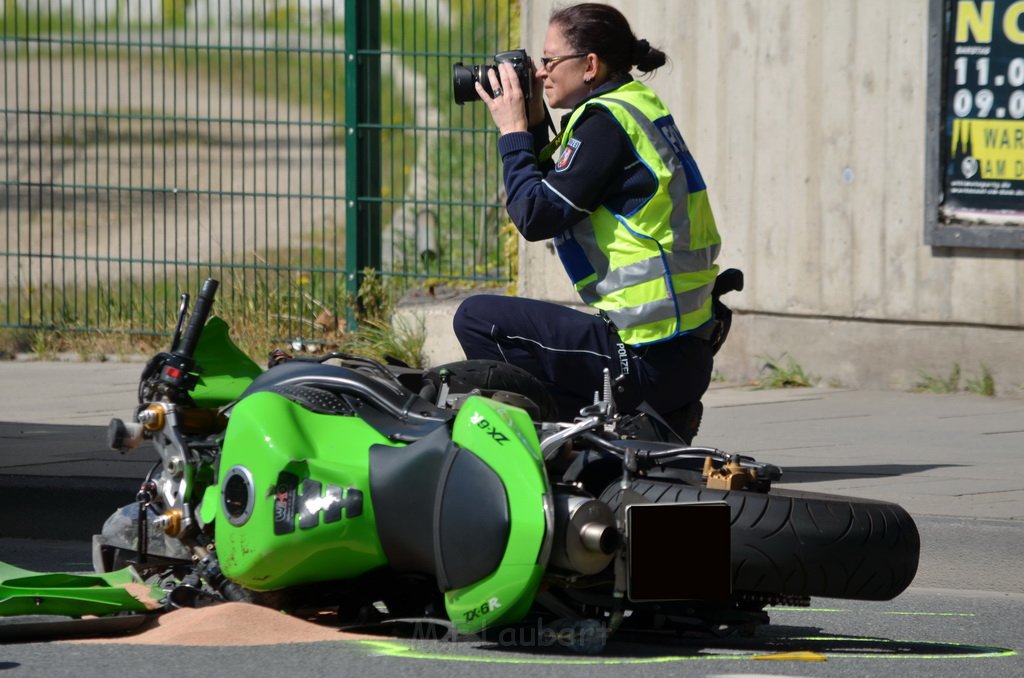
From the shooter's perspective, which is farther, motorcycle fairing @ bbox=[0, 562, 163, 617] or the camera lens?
the camera lens

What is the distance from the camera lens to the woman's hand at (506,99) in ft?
17.9

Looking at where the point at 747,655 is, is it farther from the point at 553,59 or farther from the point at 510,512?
the point at 553,59

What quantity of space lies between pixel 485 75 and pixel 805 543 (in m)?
2.14

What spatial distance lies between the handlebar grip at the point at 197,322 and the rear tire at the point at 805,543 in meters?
1.25

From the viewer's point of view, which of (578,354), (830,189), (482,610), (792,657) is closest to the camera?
(482,610)

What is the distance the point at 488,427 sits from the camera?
13.4 feet

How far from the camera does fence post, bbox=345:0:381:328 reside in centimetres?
1080

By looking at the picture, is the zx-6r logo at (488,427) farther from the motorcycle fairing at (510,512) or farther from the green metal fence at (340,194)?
the green metal fence at (340,194)

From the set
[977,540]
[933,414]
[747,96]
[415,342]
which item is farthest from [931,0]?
[977,540]

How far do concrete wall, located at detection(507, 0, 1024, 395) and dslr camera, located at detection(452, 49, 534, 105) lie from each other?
427cm

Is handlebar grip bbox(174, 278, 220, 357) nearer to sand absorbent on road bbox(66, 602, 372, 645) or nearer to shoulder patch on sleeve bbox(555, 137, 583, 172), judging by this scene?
sand absorbent on road bbox(66, 602, 372, 645)

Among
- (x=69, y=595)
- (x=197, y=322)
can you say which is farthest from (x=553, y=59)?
(x=69, y=595)

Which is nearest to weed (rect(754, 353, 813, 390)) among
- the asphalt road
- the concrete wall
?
the concrete wall

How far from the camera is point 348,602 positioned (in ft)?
14.8
